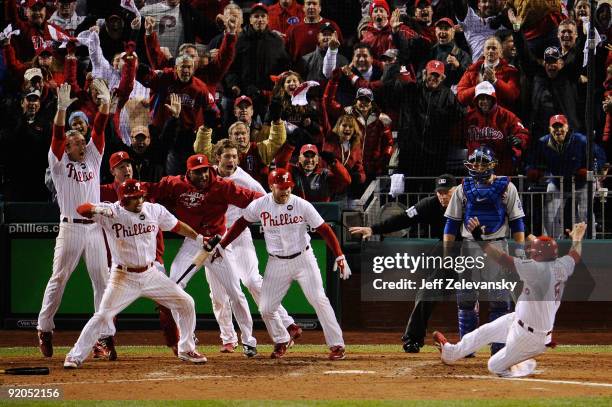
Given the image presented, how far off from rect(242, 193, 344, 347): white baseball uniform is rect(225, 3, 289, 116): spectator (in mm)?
4678

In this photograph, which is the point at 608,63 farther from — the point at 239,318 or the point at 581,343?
the point at 239,318

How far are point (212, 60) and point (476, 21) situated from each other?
3.61 meters

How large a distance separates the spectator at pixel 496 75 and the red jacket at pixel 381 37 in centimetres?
109

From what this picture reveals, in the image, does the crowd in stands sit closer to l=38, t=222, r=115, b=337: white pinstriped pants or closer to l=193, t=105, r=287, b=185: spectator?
l=193, t=105, r=287, b=185: spectator

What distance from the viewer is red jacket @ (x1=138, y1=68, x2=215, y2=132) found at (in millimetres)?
13773

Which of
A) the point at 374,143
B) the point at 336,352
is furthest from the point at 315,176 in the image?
the point at 336,352

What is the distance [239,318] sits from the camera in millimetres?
10266

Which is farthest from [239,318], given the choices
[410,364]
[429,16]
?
[429,16]

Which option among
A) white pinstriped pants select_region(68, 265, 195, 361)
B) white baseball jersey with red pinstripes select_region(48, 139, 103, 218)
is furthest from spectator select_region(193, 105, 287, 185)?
white pinstriped pants select_region(68, 265, 195, 361)

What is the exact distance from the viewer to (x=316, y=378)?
8664 mm

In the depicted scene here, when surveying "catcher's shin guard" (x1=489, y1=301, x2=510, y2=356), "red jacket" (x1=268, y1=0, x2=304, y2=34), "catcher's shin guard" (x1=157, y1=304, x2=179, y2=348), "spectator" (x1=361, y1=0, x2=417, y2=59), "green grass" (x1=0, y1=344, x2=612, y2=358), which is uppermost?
"red jacket" (x1=268, y1=0, x2=304, y2=34)

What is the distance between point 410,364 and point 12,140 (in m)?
6.14

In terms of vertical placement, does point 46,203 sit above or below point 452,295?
above

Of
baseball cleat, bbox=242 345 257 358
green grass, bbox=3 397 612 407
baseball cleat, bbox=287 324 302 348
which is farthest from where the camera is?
baseball cleat, bbox=287 324 302 348
